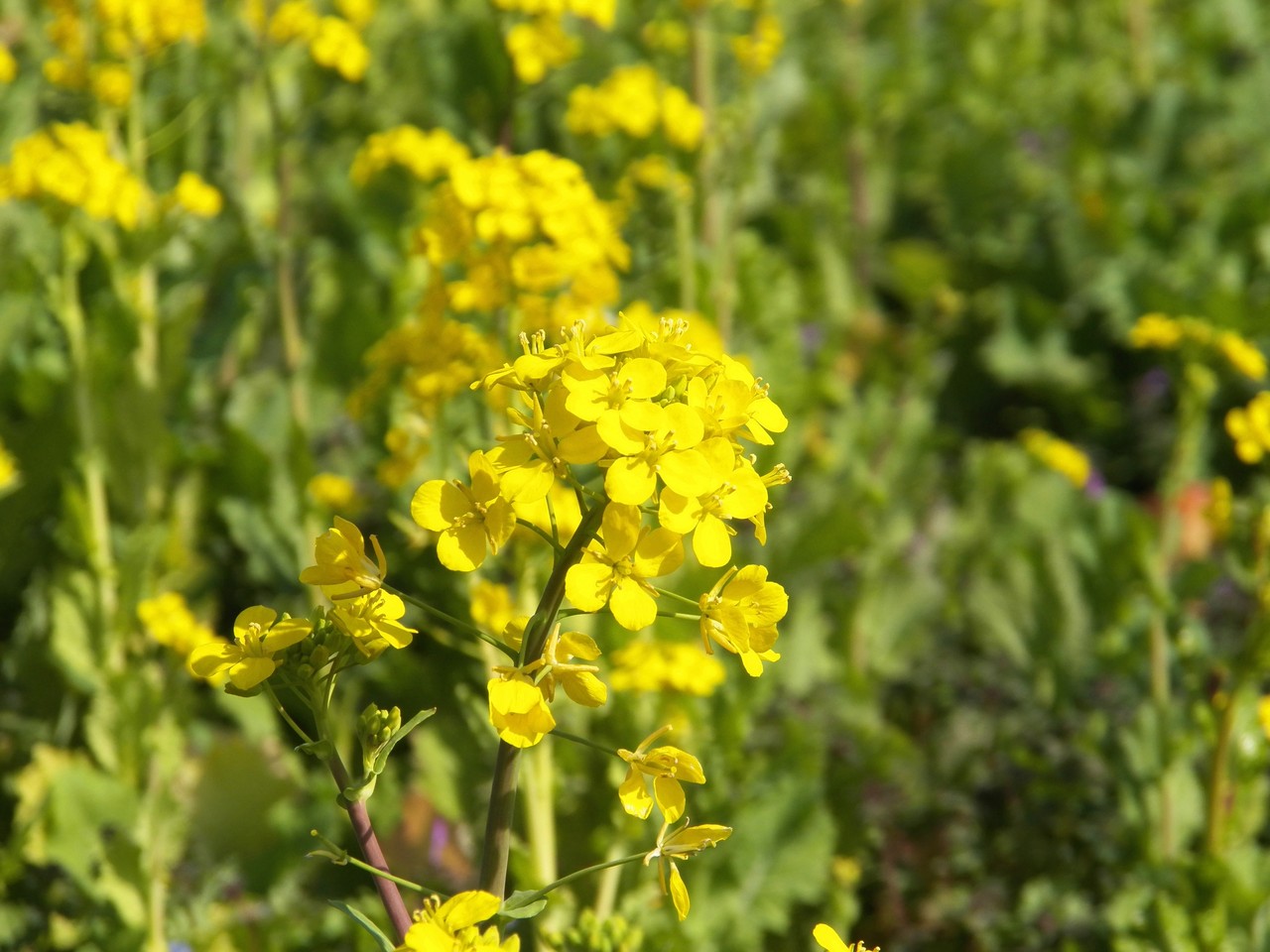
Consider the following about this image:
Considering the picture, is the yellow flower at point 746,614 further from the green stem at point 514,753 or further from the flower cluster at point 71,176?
the flower cluster at point 71,176

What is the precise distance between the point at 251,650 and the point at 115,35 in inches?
78.1

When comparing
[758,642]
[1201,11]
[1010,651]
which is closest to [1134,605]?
[1010,651]

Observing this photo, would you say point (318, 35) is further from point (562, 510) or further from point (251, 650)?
point (251, 650)

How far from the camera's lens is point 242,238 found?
3104 mm

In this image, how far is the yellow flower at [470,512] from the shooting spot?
118 centimetres

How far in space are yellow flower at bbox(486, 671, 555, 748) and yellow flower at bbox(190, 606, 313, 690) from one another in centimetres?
18

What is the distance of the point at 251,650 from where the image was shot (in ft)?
3.89

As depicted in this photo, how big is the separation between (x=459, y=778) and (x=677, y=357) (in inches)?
58.5

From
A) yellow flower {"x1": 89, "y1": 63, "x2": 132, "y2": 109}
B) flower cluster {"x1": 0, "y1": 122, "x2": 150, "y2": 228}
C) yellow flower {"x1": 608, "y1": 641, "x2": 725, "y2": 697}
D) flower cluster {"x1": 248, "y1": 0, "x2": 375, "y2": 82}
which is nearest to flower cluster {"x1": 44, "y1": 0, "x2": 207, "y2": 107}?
yellow flower {"x1": 89, "y1": 63, "x2": 132, "y2": 109}

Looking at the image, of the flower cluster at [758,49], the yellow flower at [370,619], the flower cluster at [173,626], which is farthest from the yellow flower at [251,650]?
the flower cluster at [758,49]

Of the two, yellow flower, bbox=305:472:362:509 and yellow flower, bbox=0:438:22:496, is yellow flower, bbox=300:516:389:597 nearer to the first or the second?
yellow flower, bbox=0:438:22:496

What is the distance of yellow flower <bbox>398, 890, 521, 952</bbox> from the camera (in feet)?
3.51

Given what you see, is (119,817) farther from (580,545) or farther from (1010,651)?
(1010,651)

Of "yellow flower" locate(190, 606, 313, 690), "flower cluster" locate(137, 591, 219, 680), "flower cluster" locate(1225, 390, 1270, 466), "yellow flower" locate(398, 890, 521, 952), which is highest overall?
"yellow flower" locate(190, 606, 313, 690)
